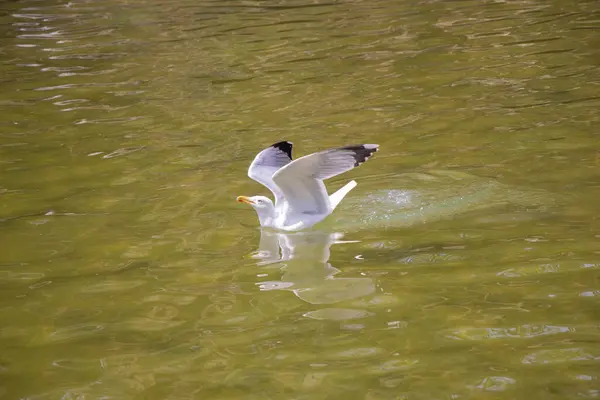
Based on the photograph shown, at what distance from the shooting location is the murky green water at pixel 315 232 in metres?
4.59

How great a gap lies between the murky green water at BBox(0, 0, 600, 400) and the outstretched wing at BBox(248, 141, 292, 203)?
335 mm

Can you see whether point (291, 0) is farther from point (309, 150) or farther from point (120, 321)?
point (120, 321)

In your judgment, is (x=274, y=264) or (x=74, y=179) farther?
(x=74, y=179)

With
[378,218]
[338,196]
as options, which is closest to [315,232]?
[338,196]

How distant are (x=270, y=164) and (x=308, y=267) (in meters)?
1.55

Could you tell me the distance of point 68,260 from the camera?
6465mm

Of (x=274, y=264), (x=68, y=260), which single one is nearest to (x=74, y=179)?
(x=68, y=260)

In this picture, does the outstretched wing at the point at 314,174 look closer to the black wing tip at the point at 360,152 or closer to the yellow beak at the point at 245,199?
the black wing tip at the point at 360,152

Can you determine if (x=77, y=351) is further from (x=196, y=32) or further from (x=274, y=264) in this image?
(x=196, y=32)

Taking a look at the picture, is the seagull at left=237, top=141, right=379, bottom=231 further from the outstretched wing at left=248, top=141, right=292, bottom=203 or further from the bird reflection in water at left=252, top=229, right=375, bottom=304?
the bird reflection in water at left=252, top=229, right=375, bottom=304

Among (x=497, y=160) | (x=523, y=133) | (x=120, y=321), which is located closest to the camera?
(x=120, y=321)

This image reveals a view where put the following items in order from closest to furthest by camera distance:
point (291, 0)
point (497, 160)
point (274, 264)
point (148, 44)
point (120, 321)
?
point (120, 321)
point (274, 264)
point (497, 160)
point (148, 44)
point (291, 0)

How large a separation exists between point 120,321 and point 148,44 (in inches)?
423

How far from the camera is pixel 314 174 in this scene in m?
6.82
